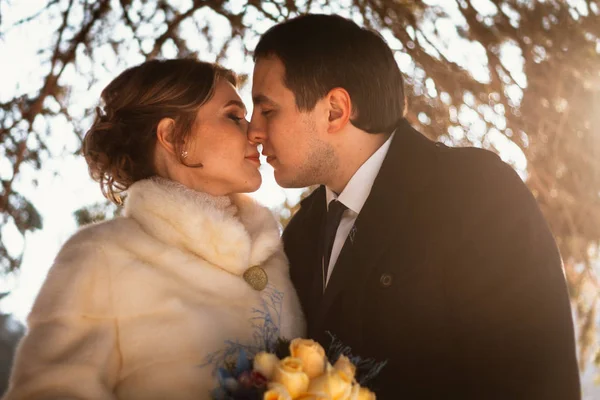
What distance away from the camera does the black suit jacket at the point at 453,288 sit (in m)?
2.23

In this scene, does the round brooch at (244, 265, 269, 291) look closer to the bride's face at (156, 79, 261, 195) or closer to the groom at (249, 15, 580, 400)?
the groom at (249, 15, 580, 400)

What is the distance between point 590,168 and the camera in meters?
4.02

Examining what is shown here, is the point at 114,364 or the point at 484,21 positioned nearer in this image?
the point at 114,364

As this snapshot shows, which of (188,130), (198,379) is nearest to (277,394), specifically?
(198,379)

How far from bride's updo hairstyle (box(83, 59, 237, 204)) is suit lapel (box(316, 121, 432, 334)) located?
2.19 feet

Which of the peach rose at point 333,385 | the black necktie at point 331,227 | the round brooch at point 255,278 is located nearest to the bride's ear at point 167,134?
the round brooch at point 255,278

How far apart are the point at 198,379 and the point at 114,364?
25 cm

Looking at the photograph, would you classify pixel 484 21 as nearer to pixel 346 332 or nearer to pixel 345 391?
pixel 346 332

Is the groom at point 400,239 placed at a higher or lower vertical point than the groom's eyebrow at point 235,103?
lower

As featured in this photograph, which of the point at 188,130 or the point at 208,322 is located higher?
the point at 188,130

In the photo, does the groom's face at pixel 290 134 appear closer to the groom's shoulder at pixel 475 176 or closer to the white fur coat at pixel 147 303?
the white fur coat at pixel 147 303

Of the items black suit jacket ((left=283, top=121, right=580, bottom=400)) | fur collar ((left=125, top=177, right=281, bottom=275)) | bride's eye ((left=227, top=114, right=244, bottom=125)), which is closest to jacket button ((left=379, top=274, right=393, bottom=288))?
black suit jacket ((left=283, top=121, right=580, bottom=400))

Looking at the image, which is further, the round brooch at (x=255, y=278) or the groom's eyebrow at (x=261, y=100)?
the groom's eyebrow at (x=261, y=100)

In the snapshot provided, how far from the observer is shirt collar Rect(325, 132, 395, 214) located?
2762 millimetres
